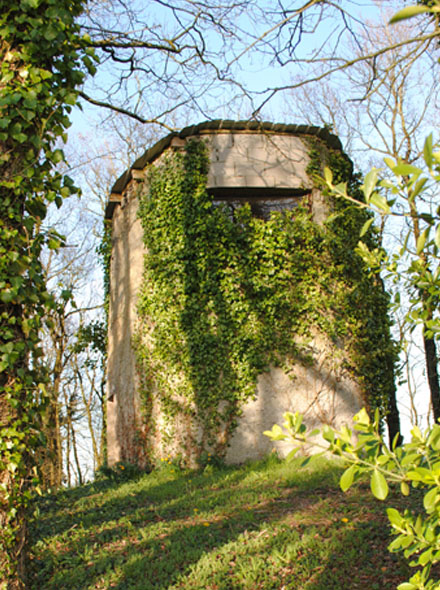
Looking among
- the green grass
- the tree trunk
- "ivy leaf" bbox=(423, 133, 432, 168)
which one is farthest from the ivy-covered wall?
"ivy leaf" bbox=(423, 133, 432, 168)

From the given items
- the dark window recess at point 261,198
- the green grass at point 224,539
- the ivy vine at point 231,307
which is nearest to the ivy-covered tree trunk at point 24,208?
the green grass at point 224,539

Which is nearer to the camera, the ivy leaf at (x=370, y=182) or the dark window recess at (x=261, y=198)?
the ivy leaf at (x=370, y=182)

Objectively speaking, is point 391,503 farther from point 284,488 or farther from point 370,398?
point 370,398

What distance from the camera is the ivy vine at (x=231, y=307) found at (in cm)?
874

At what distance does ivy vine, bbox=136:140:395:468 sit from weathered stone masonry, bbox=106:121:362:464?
9.3 inches

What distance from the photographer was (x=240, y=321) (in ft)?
29.0

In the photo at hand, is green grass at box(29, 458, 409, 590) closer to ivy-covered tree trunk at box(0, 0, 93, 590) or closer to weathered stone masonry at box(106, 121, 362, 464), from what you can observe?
ivy-covered tree trunk at box(0, 0, 93, 590)

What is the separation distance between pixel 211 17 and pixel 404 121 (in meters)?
8.11

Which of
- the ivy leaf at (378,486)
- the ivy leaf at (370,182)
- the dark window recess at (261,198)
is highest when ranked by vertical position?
the dark window recess at (261,198)

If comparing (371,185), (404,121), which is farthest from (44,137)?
(404,121)

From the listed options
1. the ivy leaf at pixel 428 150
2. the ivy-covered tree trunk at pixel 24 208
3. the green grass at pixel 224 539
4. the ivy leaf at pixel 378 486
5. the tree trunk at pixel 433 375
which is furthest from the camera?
the tree trunk at pixel 433 375

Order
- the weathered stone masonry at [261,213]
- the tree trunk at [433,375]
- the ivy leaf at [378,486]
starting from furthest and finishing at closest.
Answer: the tree trunk at [433,375] < the weathered stone masonry at [261,213] < the ivy leaf at [378,486]

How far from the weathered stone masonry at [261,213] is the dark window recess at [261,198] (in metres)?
0.02

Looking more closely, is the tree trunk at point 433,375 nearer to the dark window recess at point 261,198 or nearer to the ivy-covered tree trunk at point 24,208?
the dark window recess at point 261,198
